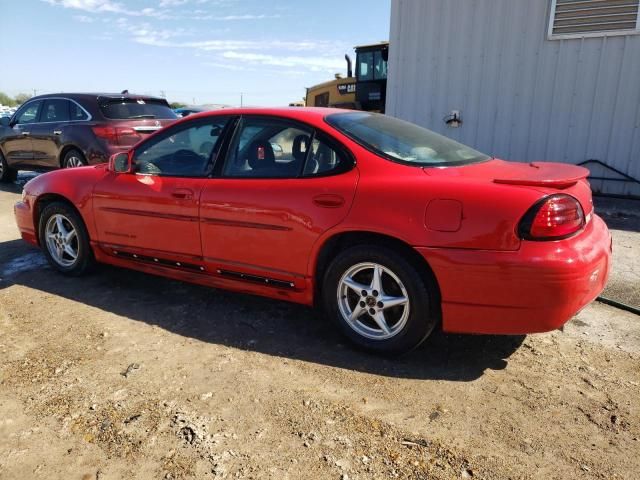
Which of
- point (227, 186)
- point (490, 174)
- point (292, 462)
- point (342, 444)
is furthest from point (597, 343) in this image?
point (227, 186)

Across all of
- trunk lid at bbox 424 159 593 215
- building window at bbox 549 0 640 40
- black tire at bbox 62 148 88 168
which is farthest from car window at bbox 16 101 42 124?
building window at bbox 549 0 640 40

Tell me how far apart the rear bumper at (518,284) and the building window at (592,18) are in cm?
645

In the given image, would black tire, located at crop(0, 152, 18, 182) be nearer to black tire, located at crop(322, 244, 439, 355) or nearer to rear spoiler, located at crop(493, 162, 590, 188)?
black tire, located at crop(322, 244, 439, 355)

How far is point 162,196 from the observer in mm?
3814

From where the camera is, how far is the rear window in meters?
8.29

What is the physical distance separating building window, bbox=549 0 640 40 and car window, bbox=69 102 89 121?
295 inches

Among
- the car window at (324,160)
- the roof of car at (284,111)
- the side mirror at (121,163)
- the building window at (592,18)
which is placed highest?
the building window at (592,18)

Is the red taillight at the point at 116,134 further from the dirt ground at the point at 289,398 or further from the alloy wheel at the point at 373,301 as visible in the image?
the alloy wheel at the point at 373,301

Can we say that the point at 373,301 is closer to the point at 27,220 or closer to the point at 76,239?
the point at 76,239

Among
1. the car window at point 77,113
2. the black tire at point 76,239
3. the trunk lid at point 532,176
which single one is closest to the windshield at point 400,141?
the trunk lid at point 532,176

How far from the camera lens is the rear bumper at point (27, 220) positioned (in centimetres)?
475

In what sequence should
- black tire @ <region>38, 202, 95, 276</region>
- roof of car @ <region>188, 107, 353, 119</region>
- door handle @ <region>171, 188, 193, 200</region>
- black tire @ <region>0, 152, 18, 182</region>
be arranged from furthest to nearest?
black tire @ <region>0, 152, 18, 182</region> → black tire @ <region>38, 202, 95, 276</region> → door handle @ <region>171, 188, 193, 200</region> → roof of car @ <region>188, 107, 353, 119</region>

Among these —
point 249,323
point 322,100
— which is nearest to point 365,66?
point 322,100

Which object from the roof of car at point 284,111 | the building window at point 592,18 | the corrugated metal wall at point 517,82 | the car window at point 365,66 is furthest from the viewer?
the car window at point 365,66
